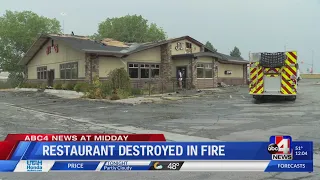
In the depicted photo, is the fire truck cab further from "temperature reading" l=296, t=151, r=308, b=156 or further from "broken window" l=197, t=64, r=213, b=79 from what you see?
"temperature reading" l=296, t=151, r=308, b=156

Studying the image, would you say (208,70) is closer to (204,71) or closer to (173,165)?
(204,71)

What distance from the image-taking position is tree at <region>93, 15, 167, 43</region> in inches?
2926

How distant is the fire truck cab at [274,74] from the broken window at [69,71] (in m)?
17.1

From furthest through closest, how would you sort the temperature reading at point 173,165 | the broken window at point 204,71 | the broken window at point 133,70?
the broken window at point 204,71, the broken window at point 133,70, the temperature reading at point 173,165

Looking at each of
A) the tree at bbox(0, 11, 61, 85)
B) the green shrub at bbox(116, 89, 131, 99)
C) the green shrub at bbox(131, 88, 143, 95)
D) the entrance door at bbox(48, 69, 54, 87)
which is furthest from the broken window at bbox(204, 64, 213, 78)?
the tree at bbox(0, 11, 61, 85)

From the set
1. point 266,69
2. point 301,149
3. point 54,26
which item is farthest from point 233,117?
point 54,26

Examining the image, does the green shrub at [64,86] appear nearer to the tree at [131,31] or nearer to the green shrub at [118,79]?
the green shrub at [118,79]

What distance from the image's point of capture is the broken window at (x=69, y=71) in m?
30.7

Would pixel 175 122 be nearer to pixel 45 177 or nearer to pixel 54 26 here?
pixel 45 177

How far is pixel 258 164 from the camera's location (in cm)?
350

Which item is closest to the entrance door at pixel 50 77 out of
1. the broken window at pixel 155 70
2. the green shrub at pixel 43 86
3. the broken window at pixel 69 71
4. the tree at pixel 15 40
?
the green shrub at pixel 43 86

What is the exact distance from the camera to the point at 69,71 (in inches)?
1254

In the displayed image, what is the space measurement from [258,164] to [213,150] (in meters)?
0.48

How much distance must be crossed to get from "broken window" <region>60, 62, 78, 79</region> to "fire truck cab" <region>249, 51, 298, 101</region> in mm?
17094
